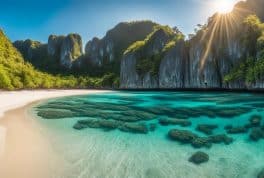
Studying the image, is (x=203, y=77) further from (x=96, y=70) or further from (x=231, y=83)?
(x=96, y=70)

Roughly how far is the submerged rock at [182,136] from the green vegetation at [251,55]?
92.3 ft

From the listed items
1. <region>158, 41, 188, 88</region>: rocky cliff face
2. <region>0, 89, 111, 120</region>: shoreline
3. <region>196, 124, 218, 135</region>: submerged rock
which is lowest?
<region>196, 124, 218, 135</region>: submerged rock

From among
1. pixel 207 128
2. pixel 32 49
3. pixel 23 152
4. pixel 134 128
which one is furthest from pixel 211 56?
Result: pixel 32 49

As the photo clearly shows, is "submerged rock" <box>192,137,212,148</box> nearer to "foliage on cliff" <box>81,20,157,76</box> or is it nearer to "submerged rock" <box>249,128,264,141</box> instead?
"submerged rock" <box>249,128,264,141</box>

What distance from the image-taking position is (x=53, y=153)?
24.7 ft

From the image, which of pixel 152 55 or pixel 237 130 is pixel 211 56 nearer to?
pixel 152 55

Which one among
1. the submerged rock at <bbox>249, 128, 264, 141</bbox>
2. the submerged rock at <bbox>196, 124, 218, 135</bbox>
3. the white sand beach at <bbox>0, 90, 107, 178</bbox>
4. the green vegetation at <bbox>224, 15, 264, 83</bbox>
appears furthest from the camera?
the green vegetation at <bbox>224, 15, 264, 83</bbox>

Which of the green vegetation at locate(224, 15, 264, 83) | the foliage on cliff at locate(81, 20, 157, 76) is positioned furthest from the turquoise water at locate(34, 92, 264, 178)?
the foliage on cliff at locate(81, 20, 157, 76)

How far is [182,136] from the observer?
9773 millimetres

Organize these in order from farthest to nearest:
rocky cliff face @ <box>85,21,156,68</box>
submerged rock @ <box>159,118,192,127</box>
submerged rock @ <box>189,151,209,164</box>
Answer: rocky cliff face @ <box>85,21,156,68</box>, submerged rock @ <box>159,118,192,127</box>, submerged rock @ <box>189,151,209,164</box>

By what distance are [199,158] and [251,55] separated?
119 feet

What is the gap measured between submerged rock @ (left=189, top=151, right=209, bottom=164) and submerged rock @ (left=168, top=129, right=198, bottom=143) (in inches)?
65.3

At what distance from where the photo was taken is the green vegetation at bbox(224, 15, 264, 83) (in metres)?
33.4

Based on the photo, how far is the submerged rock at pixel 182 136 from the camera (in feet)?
30.7
